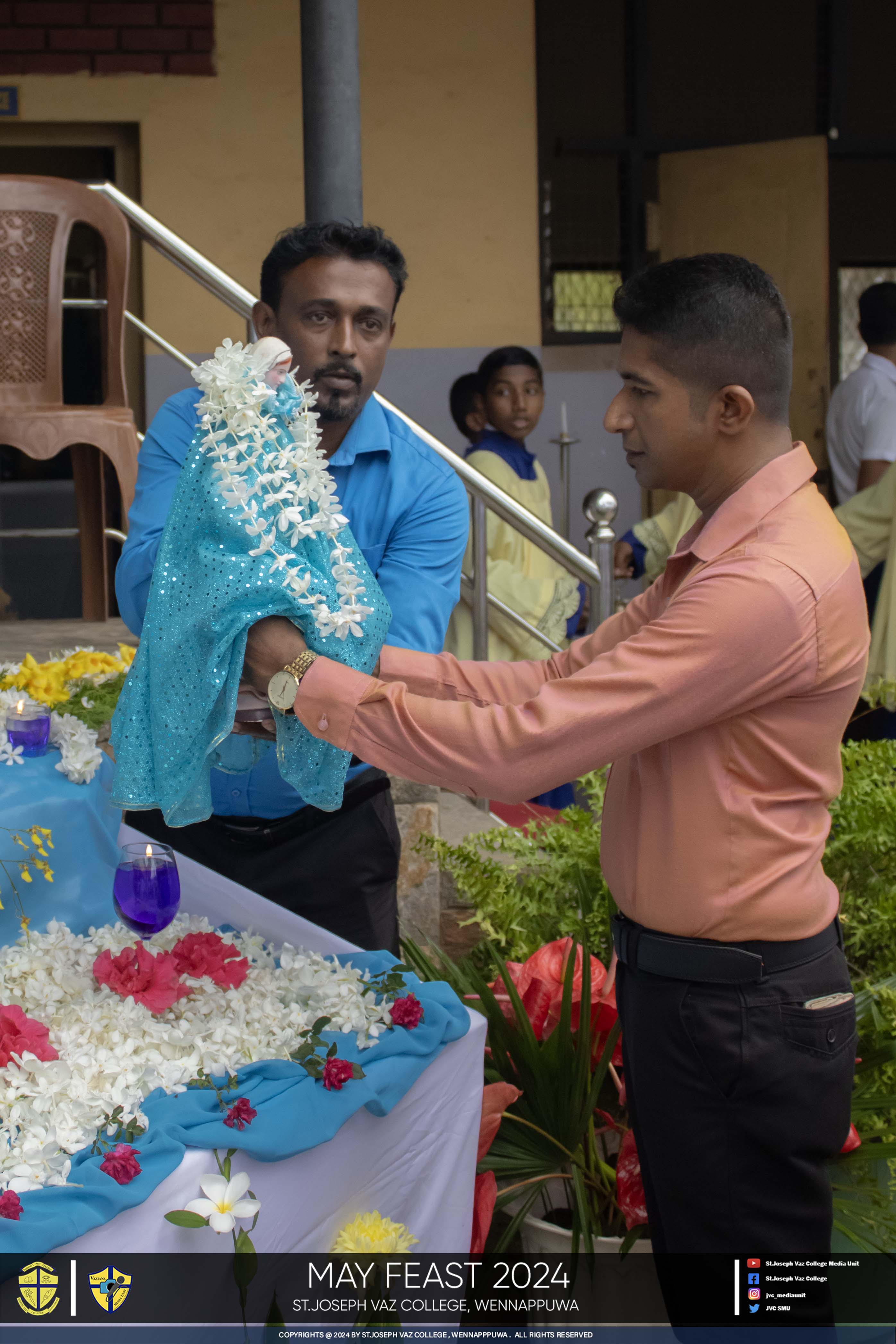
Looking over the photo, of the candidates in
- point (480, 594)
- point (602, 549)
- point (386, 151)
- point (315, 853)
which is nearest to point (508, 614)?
point (480, 594)

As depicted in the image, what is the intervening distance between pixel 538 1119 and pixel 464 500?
108cm

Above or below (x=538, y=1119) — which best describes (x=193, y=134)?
above

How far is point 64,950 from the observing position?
1.77m

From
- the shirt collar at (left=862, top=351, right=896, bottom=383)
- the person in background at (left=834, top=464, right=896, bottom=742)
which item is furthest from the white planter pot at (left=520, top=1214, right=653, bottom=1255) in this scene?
the shirt collar at (left=862, top=351, right=896, bottom=383)

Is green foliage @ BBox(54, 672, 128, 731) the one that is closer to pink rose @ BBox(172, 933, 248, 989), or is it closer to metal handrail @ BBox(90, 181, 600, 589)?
pink rose @ BBox(172, 933, 248, 989)

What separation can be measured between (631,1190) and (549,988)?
1.18 ft

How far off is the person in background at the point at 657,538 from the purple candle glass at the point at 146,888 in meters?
3.35

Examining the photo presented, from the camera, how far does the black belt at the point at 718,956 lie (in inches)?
62.8

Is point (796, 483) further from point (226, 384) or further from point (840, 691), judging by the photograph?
point (226, 384)

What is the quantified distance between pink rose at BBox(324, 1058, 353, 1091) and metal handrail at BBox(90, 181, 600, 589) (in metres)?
2.28

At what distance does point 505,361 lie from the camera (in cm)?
484

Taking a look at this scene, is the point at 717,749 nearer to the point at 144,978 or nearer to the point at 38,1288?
the point at 144,978

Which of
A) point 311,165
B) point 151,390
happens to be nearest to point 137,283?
point 151,390

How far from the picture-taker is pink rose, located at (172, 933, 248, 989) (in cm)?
169
